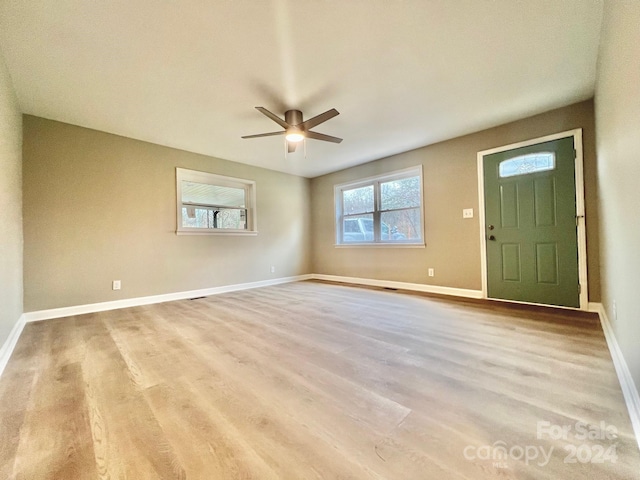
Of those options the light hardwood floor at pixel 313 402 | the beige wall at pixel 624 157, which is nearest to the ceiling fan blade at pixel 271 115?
the light hardwood floor at pixel 313 402

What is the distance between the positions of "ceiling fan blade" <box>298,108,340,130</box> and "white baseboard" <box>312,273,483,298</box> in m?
3.06

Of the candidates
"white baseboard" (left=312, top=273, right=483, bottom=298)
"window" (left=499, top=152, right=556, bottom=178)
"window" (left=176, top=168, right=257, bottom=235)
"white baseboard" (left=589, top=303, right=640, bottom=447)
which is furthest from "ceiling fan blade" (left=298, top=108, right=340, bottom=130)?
"white baseboard" (left=312, top=273, right=483, bottom=298)

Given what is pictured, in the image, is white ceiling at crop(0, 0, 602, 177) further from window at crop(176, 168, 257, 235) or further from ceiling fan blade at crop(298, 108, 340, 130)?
window at crop(176, 168, 257, 235)

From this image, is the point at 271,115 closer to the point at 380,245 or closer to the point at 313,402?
the point at 313,402

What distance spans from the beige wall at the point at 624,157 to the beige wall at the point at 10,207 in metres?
3.99

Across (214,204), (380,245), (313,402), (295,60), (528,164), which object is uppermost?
(295,60)

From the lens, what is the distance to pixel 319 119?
9.02 feet

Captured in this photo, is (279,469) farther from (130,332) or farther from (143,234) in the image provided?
(143,234)

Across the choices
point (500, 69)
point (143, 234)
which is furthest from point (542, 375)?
point (143, 234)

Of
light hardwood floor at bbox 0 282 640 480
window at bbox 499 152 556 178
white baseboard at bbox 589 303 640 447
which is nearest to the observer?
light hardwood floor at bbox 0 282 640 480

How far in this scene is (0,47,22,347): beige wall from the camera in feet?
6.64

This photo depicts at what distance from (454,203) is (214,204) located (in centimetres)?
407

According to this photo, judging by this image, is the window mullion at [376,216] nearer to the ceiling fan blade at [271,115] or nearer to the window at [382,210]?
the window at [382,210]

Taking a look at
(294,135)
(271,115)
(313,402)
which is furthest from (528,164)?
(313,402)
